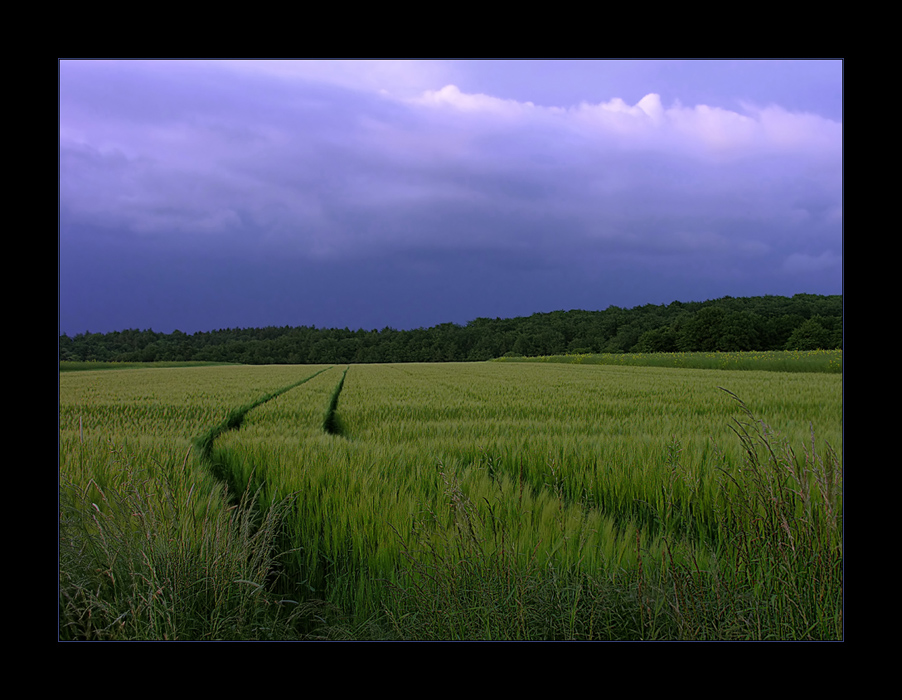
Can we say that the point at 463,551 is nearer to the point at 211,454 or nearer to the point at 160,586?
the point at 160,586

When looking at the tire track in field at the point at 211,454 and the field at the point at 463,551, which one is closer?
the field at the point at 463,551

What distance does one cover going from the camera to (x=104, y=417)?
18.2 ft

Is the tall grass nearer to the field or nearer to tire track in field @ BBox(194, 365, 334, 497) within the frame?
the field

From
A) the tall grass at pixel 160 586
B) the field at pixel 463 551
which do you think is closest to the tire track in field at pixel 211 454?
the field at pixel 463 551

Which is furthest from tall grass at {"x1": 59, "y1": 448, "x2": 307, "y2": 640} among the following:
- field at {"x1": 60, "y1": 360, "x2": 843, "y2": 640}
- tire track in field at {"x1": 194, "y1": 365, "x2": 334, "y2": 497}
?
tire track in field at {"x1": 194, "y1": 365, "x2": 334, "y2": 497}

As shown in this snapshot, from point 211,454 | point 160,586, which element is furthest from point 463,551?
point 211,454

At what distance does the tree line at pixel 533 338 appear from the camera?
546 centimetres

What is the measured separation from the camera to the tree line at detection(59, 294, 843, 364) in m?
5.46

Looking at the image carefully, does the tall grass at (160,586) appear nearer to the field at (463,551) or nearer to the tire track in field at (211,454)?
the field at (463,551)

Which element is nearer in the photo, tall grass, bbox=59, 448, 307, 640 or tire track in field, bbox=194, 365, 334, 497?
tall grass, bbox=59, 448, 307, 640
